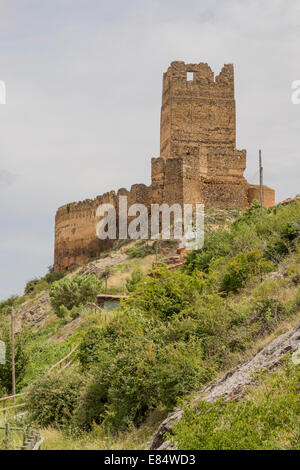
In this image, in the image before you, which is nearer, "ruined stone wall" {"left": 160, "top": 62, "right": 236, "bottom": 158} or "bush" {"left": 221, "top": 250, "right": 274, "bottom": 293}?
"bush" {"left": 221, "top": 250, "right": 274, "bottom": 293}

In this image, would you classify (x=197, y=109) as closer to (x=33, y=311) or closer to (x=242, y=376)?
(x=33, y=311)

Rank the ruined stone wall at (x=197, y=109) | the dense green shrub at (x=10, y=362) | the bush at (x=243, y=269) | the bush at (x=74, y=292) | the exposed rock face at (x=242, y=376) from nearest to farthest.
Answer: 1. the exposed rock face at (x=242, y=376)
2. the bush at (x=243, y=269)
3. the dense green shrub at (x=10, y=362)
4. the bush at (x=74, y=292)
5. the ruined stone wall at (x=197, y=109)

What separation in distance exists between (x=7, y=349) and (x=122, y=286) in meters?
10.7

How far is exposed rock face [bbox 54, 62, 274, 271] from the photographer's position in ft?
123

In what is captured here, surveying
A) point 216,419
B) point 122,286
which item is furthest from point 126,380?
point 122,286

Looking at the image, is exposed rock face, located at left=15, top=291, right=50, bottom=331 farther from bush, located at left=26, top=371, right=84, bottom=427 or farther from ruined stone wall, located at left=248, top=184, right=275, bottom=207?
bush, located at left=26, top=371, right=84, bottom=427

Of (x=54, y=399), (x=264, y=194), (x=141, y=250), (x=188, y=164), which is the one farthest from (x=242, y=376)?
(x=264, y=194)

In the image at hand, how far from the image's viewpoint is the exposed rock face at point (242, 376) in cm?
1012

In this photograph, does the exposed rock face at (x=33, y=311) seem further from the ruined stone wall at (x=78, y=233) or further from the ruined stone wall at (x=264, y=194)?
the ruined stone wall at (x=264, y=194)

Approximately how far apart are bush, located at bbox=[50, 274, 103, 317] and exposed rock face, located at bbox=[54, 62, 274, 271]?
6.93 metres

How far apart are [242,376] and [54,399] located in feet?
20.5

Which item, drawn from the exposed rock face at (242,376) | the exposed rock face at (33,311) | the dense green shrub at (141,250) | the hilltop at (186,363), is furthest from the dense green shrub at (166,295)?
the exposed rock face at (33,311)

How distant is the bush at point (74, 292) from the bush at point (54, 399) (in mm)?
16724

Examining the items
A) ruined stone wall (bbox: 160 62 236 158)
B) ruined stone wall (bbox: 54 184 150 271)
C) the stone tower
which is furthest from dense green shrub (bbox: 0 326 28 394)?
ruined stone wall (bbox: 160 62 236 158)
